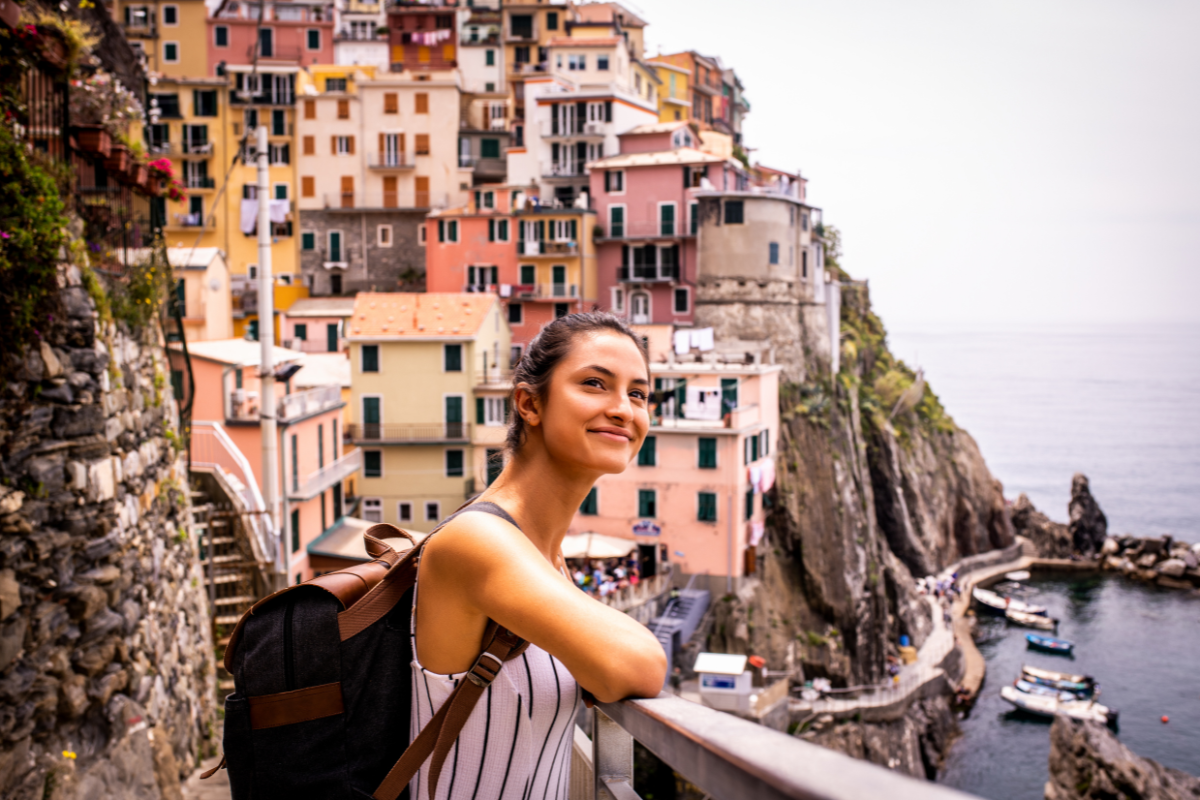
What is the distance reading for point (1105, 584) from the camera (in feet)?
188

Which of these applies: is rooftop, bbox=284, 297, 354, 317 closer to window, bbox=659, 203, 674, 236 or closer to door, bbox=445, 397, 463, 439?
door, bbox=445, 397, 463, 439

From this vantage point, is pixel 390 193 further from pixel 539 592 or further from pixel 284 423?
pixel 539 592

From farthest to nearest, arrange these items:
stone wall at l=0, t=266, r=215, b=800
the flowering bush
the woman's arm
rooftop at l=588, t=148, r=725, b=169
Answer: rooftop at l=588, t=148, r=725, b=169
the flowering bush
stone wall at l=0, t=266, r=215, b=800
the woman's arm

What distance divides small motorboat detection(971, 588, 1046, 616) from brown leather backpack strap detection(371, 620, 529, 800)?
171 ft

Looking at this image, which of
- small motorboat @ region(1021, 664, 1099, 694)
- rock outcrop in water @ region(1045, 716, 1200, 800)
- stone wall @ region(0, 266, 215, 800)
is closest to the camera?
stone wall @ region(0, 266, 215, 800)

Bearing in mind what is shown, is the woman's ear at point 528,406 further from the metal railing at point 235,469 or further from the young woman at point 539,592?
the metal railing at point 235,469

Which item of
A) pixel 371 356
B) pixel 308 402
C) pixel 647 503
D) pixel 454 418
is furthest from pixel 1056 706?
pixel 308 402

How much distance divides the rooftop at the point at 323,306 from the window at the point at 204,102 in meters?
9.81

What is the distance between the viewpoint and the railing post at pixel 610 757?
6.91 ft

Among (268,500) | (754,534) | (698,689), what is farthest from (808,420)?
(268,500)

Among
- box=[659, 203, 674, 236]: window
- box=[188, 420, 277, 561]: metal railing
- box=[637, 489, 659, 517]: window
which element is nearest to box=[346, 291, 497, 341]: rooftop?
box=[637, 489, 659, 517]: window

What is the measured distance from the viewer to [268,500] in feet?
45.9

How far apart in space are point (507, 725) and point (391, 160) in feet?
153

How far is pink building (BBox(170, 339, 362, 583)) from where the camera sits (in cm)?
2131
